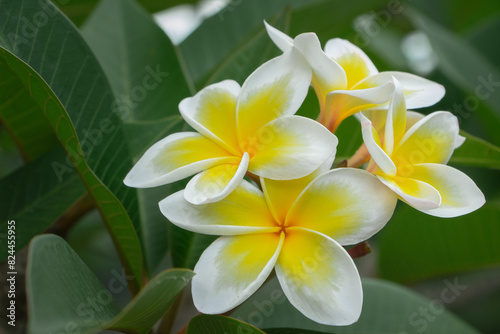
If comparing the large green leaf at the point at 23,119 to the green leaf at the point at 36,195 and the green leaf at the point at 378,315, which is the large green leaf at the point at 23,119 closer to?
the green leaf at the point at 36,195

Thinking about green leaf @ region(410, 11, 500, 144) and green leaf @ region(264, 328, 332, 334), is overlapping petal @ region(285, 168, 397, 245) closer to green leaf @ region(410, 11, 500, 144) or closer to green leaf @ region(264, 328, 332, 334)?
green leaf @ region(264, 328, 332, 334)

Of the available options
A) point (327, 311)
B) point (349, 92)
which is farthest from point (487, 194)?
point (327, 311)

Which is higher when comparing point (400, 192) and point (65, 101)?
point (65, 101)

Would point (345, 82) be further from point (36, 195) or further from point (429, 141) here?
point (36, 195)

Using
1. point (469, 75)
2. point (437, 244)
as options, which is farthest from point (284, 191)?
point (469, 75)

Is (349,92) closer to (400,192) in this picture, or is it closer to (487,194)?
(400,192)

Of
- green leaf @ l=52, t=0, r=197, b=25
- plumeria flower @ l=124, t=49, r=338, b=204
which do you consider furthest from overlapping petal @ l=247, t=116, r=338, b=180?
green leaf @ l=52, t=0, r=197, b=25
